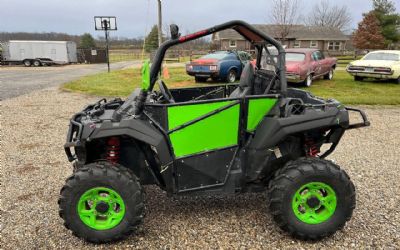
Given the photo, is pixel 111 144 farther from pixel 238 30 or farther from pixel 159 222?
pixel 238 30

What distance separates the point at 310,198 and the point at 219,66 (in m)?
11.2

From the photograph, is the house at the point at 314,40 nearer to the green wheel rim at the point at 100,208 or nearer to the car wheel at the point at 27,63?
the car wheel at the point at 27,63

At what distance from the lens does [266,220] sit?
130 inches

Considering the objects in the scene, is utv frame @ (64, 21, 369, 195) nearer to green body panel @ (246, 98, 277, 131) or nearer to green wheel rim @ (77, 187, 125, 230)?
green body panel @ (246, 98, 277, 131)

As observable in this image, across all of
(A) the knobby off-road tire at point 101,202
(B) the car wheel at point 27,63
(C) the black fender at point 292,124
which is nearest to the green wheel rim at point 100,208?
(A) the knobby off-road tire at point 101,202

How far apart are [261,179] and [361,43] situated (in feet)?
127

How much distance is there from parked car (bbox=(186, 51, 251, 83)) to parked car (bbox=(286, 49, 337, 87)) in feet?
6.76

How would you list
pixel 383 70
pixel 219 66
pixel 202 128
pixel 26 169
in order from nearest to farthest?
pixel 202 128 < pixel 26 169 < pixel 383 70 < pixel 219 66

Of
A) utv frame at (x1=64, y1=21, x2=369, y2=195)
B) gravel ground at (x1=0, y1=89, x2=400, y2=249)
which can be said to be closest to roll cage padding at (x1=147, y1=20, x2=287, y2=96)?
utv frame at (x1=64, y1=21, x2=369, y2=195)

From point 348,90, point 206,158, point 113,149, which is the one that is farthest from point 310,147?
point 348,90

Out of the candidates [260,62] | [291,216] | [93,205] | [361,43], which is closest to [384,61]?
[260,62]

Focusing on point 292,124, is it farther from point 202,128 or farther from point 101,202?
point 101,202

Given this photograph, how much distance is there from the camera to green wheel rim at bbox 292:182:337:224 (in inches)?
116

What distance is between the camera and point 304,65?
40.4 ft
